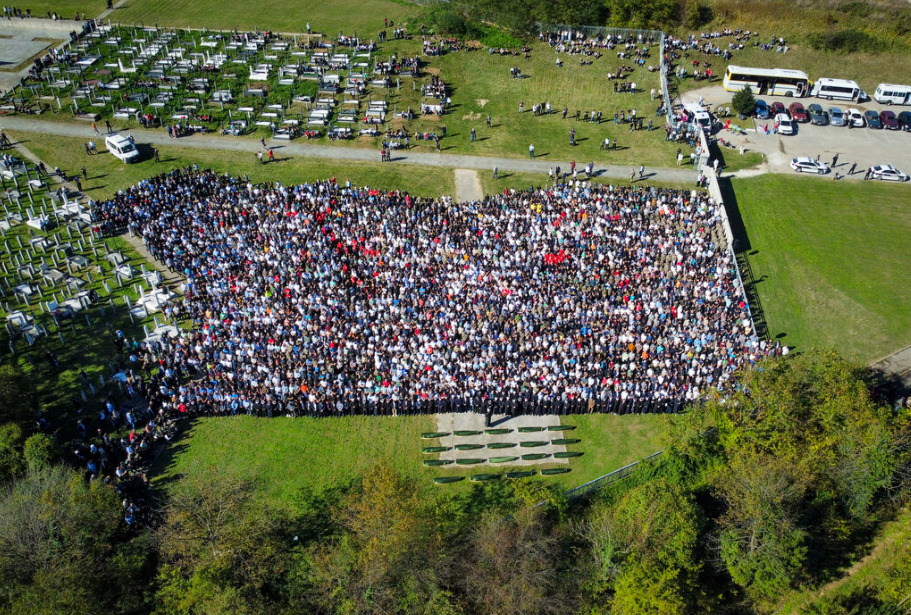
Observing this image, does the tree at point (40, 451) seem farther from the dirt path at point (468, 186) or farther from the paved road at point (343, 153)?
the paved road at point (343, 153)

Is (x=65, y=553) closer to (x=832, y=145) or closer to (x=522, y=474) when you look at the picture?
(x=522, y=474)

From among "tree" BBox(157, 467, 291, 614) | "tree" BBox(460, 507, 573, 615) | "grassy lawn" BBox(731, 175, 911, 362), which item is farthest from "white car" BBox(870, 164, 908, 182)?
"tree" BBox(157, 467, 291, 614)

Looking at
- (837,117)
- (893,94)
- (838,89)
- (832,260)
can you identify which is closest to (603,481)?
(832,260)

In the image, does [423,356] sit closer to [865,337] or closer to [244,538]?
[244,538]

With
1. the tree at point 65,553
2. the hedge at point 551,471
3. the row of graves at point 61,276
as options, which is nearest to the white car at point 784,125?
the hedge at point 551,471

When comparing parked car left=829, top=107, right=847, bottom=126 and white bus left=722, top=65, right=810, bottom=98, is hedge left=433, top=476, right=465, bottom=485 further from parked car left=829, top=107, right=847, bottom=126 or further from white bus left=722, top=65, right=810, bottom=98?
white bus left=722, top=65, right=810, bottom=98
